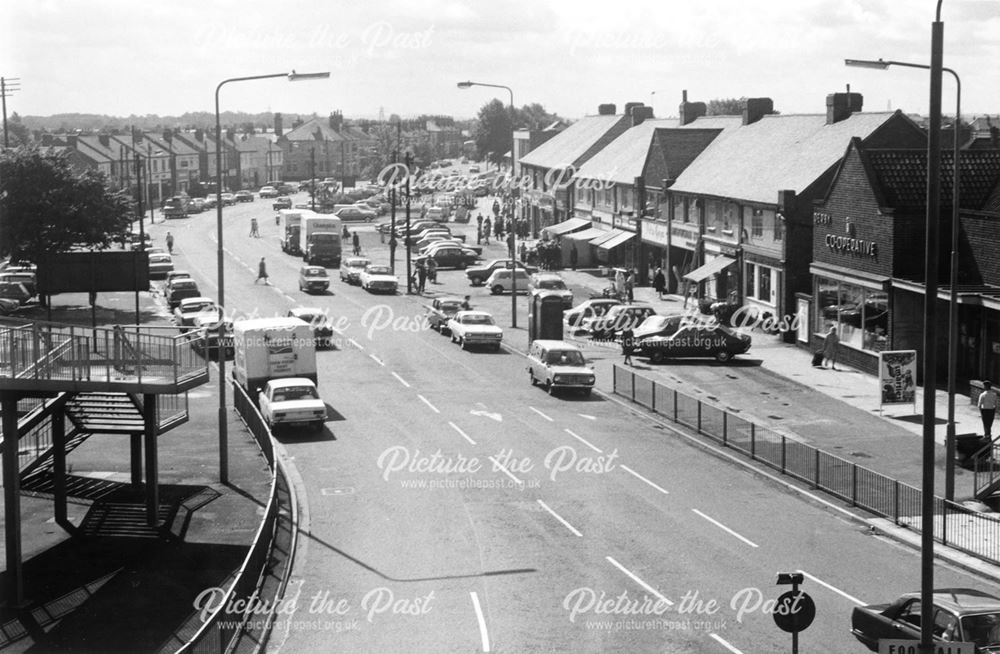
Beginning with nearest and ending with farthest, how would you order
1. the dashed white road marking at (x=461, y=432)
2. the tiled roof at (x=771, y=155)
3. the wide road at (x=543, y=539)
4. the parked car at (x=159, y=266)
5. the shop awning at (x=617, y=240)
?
the wide road at (x=543, y=539)
the dashed white road marking at (x=461, y=432)
the tiled roof at (x=771, y=155)
the shop awning at (x=617, y=240)
the parked car at (x=159, y=266)

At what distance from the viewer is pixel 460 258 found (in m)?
84.7

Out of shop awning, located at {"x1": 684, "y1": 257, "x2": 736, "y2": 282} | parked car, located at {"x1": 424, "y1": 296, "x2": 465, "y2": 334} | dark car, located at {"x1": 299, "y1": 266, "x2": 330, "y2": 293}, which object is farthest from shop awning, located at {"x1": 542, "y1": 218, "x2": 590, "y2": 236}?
parked car, located at {"x1": 424, "y1": 296, "x2": 465, "y2": 334}

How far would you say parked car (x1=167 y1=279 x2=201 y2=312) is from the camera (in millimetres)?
64750

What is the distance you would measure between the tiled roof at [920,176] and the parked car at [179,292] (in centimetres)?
3460

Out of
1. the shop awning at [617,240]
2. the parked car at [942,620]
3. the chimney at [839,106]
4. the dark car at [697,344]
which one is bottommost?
the parked car at [942,620]

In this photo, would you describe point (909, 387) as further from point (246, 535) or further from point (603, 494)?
point (246, 535)

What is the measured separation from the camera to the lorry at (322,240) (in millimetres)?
82750

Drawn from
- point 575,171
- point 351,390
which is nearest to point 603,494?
point 351,390

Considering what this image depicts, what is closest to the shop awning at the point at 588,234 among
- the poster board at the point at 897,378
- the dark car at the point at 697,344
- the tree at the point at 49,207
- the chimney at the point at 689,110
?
the chimney at the point at 689,110

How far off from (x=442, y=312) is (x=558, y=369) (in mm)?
15609

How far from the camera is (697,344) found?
4903cm

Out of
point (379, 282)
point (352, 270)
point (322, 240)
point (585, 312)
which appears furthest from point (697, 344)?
point (322, 240)

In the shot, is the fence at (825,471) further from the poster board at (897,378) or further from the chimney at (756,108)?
the chimney at (756,108)

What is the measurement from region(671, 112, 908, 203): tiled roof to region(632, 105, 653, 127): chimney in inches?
782
